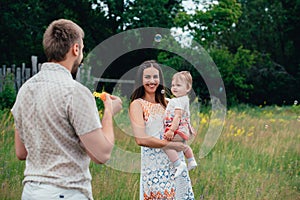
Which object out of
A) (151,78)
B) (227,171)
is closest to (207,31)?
(227,171)

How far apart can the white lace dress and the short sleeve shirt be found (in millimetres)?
1379

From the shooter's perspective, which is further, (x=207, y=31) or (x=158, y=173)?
(x=207, y=31)

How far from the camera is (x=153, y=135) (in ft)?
12.0

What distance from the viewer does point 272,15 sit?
27.7 metres

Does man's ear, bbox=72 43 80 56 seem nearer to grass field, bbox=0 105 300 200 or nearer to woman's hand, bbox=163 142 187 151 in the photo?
woman's hand, bbox=163 142 187 151

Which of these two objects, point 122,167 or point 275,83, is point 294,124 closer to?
point 122,167

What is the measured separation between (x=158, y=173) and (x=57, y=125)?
62.0 inches

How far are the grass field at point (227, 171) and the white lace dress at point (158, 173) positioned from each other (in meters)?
1.42

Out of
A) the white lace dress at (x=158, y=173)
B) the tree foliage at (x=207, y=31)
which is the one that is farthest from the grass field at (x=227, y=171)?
the tree foliage at (x=207, y=31)

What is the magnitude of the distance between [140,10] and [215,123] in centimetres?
1371

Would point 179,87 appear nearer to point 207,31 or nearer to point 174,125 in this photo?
point 174,125

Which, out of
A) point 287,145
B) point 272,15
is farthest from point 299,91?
point 287,145

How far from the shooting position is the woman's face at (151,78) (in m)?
3.64

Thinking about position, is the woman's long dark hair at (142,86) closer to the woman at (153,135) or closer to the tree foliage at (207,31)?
the woman at (153,135)
